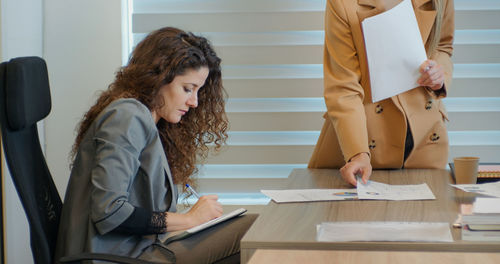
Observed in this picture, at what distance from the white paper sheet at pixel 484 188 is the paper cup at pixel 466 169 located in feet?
0.13

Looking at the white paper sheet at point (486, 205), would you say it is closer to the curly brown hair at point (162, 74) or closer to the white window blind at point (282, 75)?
the curly brown hair at point (162, 74)

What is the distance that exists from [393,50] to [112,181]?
1100 millimetres

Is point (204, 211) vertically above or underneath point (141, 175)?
underneath

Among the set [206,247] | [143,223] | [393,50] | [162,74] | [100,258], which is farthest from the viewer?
[393,50]

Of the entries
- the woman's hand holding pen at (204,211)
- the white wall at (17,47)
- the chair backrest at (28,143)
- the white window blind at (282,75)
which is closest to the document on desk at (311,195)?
the woman's hand holding pen at (204,211)

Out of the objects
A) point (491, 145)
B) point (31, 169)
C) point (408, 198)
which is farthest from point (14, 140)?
point (491, 145)

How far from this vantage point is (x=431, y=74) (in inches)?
83.8

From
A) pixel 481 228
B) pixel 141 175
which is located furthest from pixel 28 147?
pixel 481 228

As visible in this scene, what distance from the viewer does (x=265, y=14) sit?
3.14m

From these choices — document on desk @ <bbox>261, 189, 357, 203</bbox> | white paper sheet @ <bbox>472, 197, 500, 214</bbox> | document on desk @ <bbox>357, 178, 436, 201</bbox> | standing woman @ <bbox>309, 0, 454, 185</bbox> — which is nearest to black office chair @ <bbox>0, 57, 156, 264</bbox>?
document on desk @ <bbox>261, 189, 357, 203</bbox>

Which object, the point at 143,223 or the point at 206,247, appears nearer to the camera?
the point at 143,223

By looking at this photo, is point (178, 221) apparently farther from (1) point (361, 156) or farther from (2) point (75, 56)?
(2) point (75, 56)

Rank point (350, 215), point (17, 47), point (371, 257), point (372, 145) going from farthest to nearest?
point (17, 47) < point (372, 145) < point (350, 215) < point (371, 257)

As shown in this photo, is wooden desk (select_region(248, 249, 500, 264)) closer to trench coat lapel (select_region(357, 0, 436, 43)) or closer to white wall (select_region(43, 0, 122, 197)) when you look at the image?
trench coat lapel (select_region(357, 0, 436, 43))
